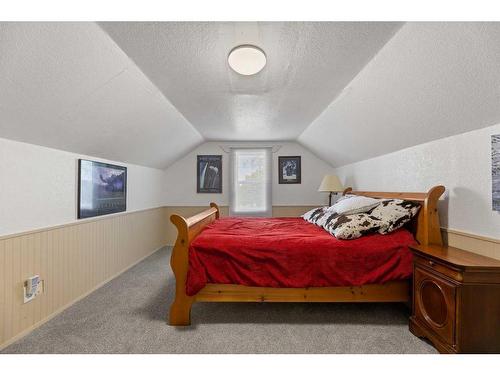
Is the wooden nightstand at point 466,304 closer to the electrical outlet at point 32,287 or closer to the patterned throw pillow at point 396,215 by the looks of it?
the patterned throw pillow at point 396,215

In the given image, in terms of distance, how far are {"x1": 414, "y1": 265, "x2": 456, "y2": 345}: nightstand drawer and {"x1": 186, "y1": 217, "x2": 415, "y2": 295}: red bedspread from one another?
19 cm

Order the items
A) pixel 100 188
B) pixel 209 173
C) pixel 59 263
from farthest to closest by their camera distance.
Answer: pixel 209 173 < pixel 100 188 < pixel 59 263

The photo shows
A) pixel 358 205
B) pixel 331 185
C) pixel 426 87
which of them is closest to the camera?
pixel 426 87

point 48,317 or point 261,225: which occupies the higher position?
point 261,225

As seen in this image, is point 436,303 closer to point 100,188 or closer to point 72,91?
point 72,91

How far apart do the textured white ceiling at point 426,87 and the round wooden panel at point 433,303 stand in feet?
3.86

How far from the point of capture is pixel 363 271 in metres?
1.95

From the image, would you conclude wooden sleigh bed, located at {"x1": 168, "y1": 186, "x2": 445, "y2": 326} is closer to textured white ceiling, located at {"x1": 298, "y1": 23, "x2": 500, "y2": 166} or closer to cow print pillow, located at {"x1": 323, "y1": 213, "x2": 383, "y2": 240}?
cow print pillow, located at {"x1": 323, "y1": 213, "x2": 383, "y2": 240}

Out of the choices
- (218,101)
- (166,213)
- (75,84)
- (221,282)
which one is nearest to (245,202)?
(166,213)

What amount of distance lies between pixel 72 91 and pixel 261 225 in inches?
84.9

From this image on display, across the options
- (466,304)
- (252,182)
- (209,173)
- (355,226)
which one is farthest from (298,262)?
(209,173)

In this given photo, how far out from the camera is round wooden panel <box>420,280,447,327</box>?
156cm

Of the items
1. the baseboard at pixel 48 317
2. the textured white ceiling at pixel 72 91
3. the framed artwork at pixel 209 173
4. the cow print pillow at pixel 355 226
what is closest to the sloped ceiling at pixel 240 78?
the textured white ceiling at pixel 72 91

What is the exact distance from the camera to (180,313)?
1.96 metres
